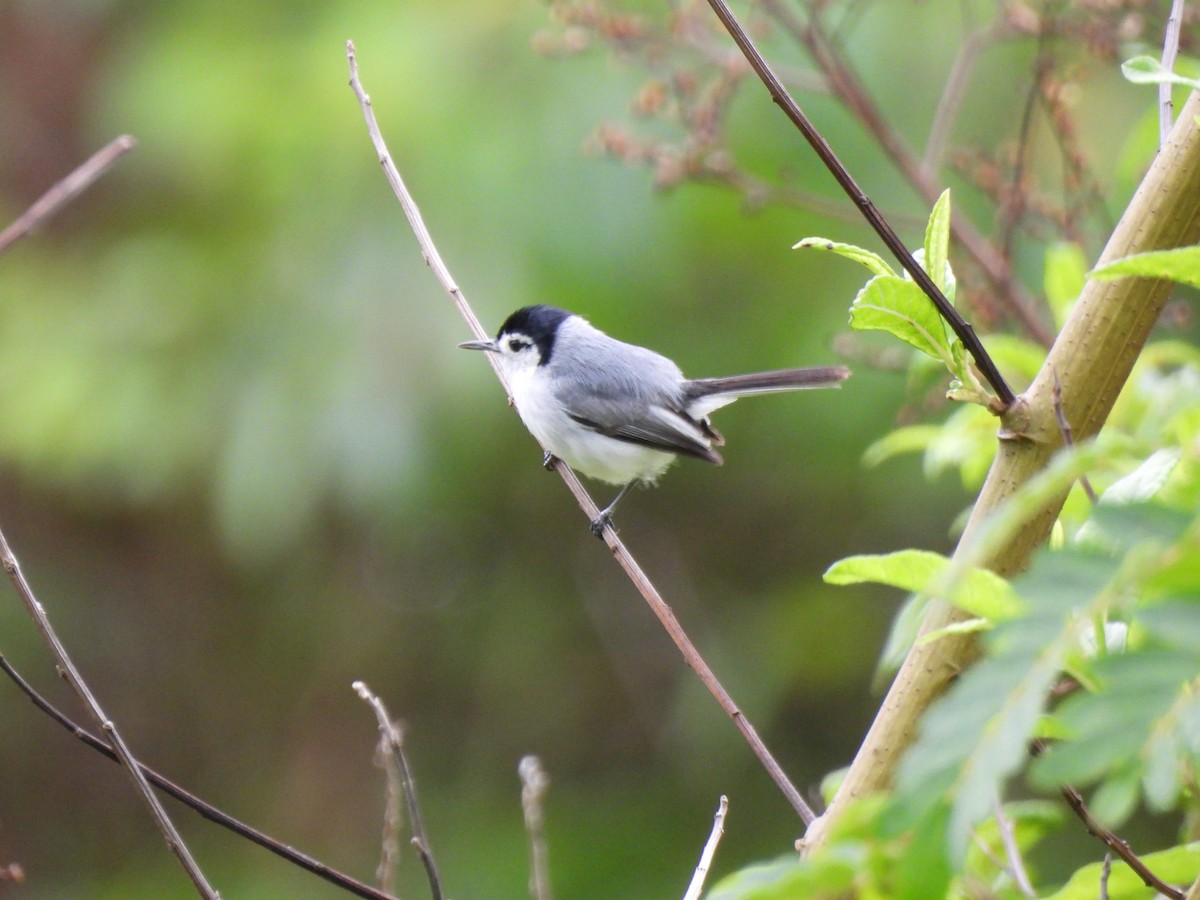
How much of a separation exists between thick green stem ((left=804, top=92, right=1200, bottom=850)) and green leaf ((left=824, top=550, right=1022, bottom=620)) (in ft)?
0.40

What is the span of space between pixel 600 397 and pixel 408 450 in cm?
83

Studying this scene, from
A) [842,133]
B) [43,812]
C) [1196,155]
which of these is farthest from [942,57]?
[43,812]

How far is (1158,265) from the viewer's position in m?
0.81

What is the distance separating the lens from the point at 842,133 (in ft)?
12.8

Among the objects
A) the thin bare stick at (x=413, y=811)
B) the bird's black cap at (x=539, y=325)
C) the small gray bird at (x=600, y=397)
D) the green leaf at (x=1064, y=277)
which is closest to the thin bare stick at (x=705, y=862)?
the thin bare stick at (x=413, y=811)

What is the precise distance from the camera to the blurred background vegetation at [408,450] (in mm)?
3930

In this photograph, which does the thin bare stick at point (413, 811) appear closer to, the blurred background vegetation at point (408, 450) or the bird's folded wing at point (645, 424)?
the bird's folded wing at point (645, 424)

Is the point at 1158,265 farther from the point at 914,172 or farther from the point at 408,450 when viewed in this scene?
the point at 408,450

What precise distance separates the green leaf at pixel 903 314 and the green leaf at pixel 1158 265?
23 centimetres

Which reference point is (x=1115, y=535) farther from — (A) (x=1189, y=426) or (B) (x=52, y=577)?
(B) (x=52, y=577)

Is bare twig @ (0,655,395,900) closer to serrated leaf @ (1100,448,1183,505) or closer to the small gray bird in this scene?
serrated leaf @ (1100,448,1183,505)

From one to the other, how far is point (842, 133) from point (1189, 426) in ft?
10.4

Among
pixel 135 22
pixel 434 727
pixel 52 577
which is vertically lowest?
pixel 434 727

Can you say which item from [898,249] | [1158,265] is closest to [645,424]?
[898,249]
